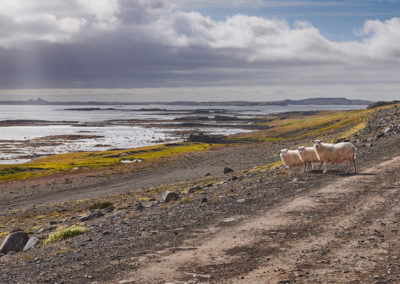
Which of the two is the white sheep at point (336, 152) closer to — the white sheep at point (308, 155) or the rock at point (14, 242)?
the white sheep at point (308, 155)

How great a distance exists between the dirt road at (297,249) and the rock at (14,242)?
9375 millimetres

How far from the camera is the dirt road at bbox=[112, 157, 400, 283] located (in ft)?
32.2

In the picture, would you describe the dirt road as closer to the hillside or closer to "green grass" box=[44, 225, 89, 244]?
the hillside

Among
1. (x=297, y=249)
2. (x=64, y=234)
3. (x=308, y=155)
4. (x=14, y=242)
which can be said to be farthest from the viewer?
(x=308, y=155)

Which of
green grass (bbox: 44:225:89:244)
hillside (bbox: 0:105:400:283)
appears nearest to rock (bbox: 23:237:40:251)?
green grass (bbox: 44:225:89:244)

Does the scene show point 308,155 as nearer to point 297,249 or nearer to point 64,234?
point 297,249

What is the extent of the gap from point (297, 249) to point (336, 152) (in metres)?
15.2

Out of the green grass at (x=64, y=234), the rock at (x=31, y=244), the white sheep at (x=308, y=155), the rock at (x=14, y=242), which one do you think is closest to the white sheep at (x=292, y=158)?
the white sheep at (x=308, y=155)

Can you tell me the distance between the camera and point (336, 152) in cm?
2523

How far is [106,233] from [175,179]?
116 ft

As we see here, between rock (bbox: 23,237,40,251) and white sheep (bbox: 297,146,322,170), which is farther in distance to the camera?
white sheep (bbox: 297,146,322,170)

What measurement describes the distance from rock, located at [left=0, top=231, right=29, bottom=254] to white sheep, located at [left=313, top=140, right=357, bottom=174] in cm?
1848

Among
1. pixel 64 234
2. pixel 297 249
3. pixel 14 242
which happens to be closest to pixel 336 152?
pixel 297 249

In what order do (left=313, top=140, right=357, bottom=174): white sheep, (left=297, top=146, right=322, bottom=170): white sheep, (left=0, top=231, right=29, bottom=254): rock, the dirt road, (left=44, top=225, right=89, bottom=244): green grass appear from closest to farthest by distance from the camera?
the dirt road → (left=44, top=225, right=89, bottom=244): green grass → (left=0, top=231, right=29, bottom=254): rock → (left=313, top=140, right=357, bottom=174): white sheep → (left=297, top=146, right=322, bottom=170): white sheep
